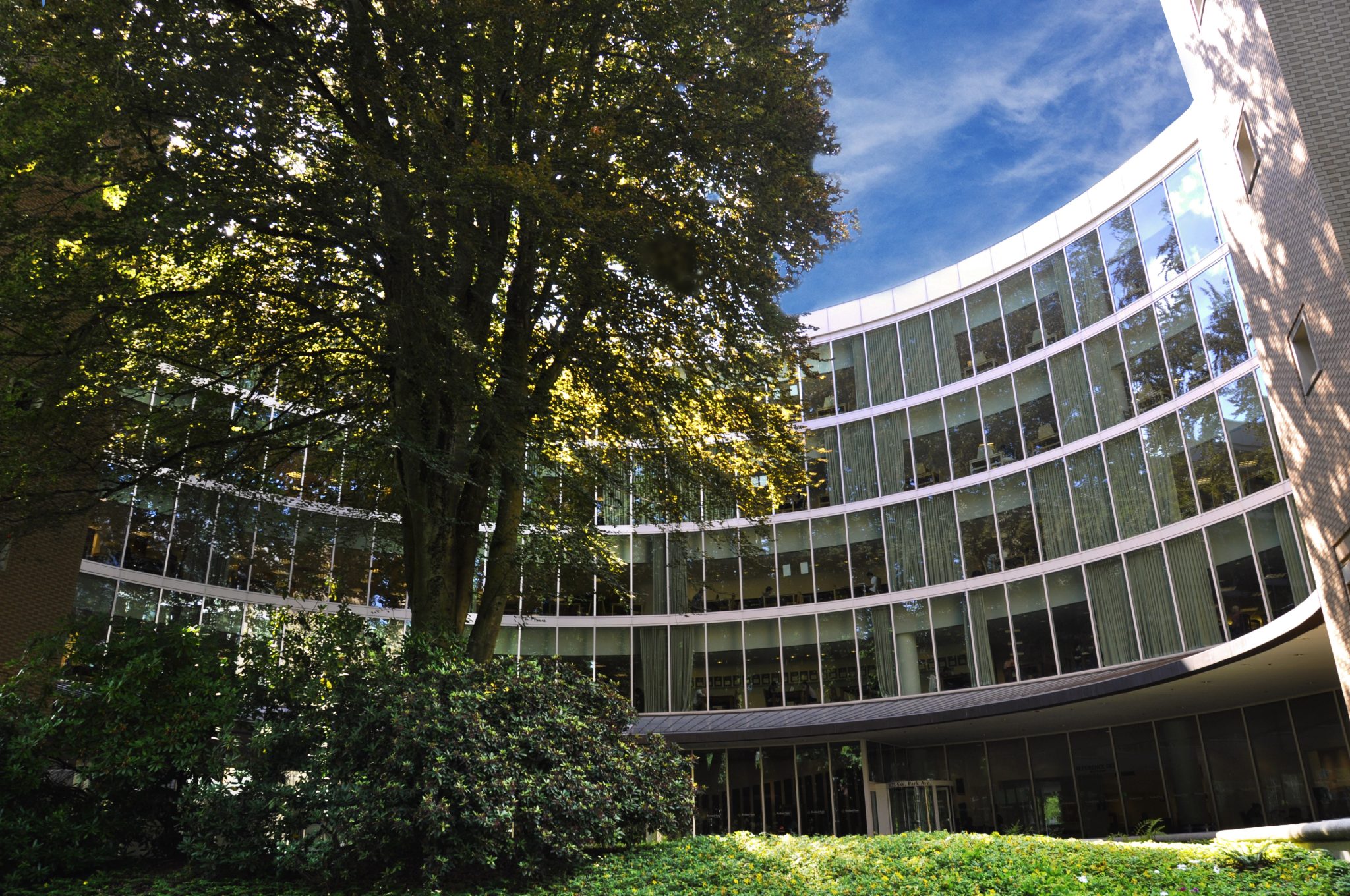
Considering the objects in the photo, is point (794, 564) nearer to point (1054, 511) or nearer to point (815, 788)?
point (815, 788)

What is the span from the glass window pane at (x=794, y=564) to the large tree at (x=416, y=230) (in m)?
15.2

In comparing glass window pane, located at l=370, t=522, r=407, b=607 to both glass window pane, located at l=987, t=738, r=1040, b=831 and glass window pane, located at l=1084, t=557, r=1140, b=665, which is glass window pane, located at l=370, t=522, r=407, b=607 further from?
glass window pane, located at l=1084, t=557, r=1140, b=665

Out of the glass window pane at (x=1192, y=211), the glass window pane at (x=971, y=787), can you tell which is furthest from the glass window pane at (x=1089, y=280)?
the glass window pane at (x=971, y=787)

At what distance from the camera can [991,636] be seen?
25781mm

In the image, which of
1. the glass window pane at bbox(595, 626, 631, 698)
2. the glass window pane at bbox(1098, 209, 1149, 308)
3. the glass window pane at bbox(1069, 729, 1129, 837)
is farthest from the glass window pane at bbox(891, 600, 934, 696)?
the glass window pane at bbox(1098, 209, 1149, 308)

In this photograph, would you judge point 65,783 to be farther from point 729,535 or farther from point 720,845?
point 729,535

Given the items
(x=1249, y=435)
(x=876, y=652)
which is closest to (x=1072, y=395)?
(x=1249, y=435)

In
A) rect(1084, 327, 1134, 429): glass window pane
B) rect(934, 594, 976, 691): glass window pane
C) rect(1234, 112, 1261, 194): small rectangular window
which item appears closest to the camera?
rect(1234, 112, 1261, 194): small rectangular window

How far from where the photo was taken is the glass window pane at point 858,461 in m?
29.3

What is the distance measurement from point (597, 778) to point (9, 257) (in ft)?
31.8

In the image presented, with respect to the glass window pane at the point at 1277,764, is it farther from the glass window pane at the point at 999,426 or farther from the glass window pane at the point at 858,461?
the glass window pane at the point at 858,461

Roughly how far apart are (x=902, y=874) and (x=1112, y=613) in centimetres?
1536

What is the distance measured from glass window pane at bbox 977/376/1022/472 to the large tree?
14.2 m

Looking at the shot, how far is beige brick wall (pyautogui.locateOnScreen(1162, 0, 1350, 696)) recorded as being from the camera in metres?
10.4
